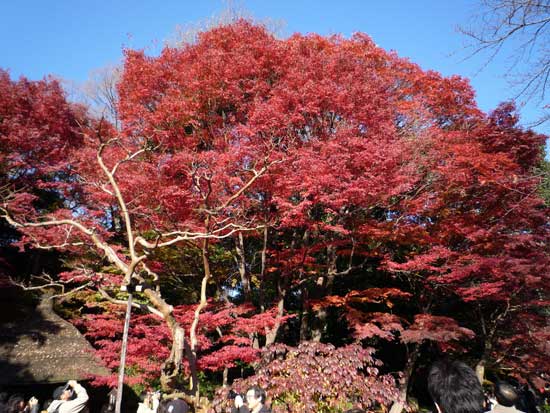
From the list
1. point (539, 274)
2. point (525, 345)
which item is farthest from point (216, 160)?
point (525, 345)

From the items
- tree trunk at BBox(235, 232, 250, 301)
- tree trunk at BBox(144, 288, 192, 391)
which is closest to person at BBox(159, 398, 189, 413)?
tree trunk at BBox(144, 288, 192, 391)

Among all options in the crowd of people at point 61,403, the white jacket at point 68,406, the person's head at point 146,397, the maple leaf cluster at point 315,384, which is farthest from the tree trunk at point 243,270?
the white jacket at point 68,406

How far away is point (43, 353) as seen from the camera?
9.02m

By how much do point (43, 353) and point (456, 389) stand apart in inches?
401

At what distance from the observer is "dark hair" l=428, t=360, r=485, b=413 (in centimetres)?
212

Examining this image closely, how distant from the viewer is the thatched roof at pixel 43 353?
329 inches

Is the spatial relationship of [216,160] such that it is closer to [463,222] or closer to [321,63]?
[321,63]

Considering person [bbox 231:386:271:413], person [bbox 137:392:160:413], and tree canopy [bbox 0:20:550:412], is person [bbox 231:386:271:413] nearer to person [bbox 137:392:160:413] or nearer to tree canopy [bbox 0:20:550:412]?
person [bbox 137:392:160:413]

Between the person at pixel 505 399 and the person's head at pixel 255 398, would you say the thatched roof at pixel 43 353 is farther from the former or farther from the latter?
the person at pixel 505 399

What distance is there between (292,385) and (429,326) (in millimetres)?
6250

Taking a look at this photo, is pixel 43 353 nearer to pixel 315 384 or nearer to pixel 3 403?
pixel 3 403

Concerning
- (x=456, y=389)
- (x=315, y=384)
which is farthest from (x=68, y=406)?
(x=456, y=389)

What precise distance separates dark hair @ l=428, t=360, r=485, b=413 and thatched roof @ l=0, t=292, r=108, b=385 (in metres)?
9.20

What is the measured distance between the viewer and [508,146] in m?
12.3
